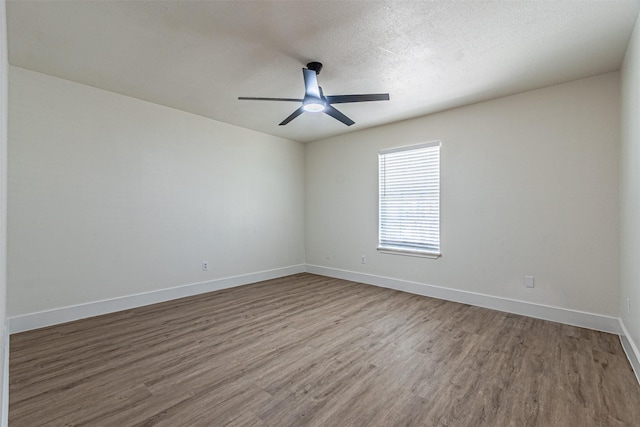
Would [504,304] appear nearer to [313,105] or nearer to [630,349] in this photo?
[630,349]

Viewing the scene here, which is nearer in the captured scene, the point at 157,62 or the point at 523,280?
the point at 157,62

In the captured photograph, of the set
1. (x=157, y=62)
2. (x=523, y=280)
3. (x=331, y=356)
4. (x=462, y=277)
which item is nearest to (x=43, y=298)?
(x=157, y=62)

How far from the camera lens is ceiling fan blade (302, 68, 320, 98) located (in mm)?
2611

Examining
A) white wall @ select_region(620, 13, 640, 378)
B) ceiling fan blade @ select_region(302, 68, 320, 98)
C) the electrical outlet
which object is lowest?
the electrical outlet

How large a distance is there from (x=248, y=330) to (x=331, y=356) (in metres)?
1.02

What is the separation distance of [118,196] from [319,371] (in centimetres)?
322

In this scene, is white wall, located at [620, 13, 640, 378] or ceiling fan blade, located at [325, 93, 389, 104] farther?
ceiling fan blade, located at [325, 93, 389, 104]

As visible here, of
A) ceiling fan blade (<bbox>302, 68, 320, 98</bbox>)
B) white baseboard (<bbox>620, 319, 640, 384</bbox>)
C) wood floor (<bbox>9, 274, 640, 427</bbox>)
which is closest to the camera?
wood floor (<bbox>9, 274, 640, 427</bbox>)

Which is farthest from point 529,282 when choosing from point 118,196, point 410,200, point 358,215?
point 118,196

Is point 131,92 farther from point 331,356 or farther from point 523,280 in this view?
point 523,280

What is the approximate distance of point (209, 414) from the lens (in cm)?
180

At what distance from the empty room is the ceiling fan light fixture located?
0.03 meters

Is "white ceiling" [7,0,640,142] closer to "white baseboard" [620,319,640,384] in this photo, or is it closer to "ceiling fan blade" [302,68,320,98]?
"ceiling fan blade" [302,68,320,98]

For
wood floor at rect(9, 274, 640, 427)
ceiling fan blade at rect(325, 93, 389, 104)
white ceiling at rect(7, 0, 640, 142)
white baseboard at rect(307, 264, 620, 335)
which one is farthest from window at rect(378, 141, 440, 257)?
ceiling fan blade at rect(325, 93, 389, 104)
